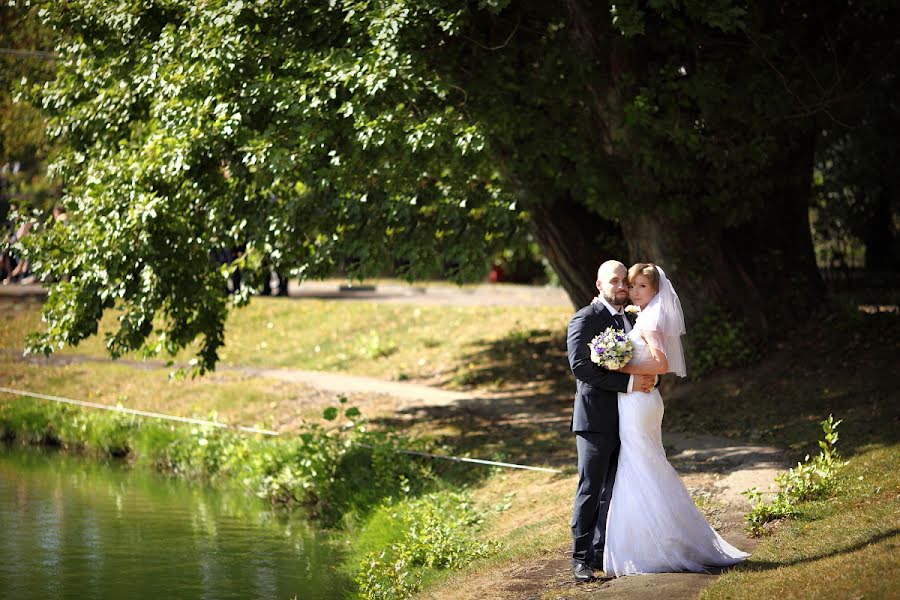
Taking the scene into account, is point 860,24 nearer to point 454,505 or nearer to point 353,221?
point 353,221

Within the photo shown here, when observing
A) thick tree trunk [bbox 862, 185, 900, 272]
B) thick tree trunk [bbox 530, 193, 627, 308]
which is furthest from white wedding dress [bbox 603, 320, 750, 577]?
thick tree trunk [bbox 862, 185, 900, 272]

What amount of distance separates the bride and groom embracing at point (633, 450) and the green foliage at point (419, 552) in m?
2.36

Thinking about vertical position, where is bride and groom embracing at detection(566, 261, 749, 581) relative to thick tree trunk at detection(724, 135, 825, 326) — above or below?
below

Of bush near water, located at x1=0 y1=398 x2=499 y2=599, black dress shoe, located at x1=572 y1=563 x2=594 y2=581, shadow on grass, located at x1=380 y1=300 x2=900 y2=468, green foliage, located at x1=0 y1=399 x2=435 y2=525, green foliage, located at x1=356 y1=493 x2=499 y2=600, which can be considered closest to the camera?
black dress shoe, located at x1=572 y1=563 x2=594 y2=581

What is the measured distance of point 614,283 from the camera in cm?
755

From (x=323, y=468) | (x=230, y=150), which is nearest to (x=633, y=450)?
(x=323, y=468)

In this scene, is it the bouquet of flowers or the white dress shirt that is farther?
the white dress shirt

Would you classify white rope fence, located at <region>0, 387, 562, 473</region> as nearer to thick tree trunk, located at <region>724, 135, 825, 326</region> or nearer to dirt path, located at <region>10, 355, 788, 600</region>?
dirt path, located at <region>10, 355, 788, 600</region>

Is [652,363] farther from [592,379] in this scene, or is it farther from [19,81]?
[19,81]

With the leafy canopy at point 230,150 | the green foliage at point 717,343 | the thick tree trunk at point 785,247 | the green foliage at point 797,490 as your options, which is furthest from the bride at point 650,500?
the thick tree trunk at point 785,247

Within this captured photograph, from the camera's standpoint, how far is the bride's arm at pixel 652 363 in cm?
745

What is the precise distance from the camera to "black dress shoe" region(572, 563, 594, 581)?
766 cm

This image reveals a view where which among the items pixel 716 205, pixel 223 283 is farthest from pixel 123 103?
pixel 716 205

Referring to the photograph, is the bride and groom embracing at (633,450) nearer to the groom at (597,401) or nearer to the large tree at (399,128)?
the groom at (597,401)
